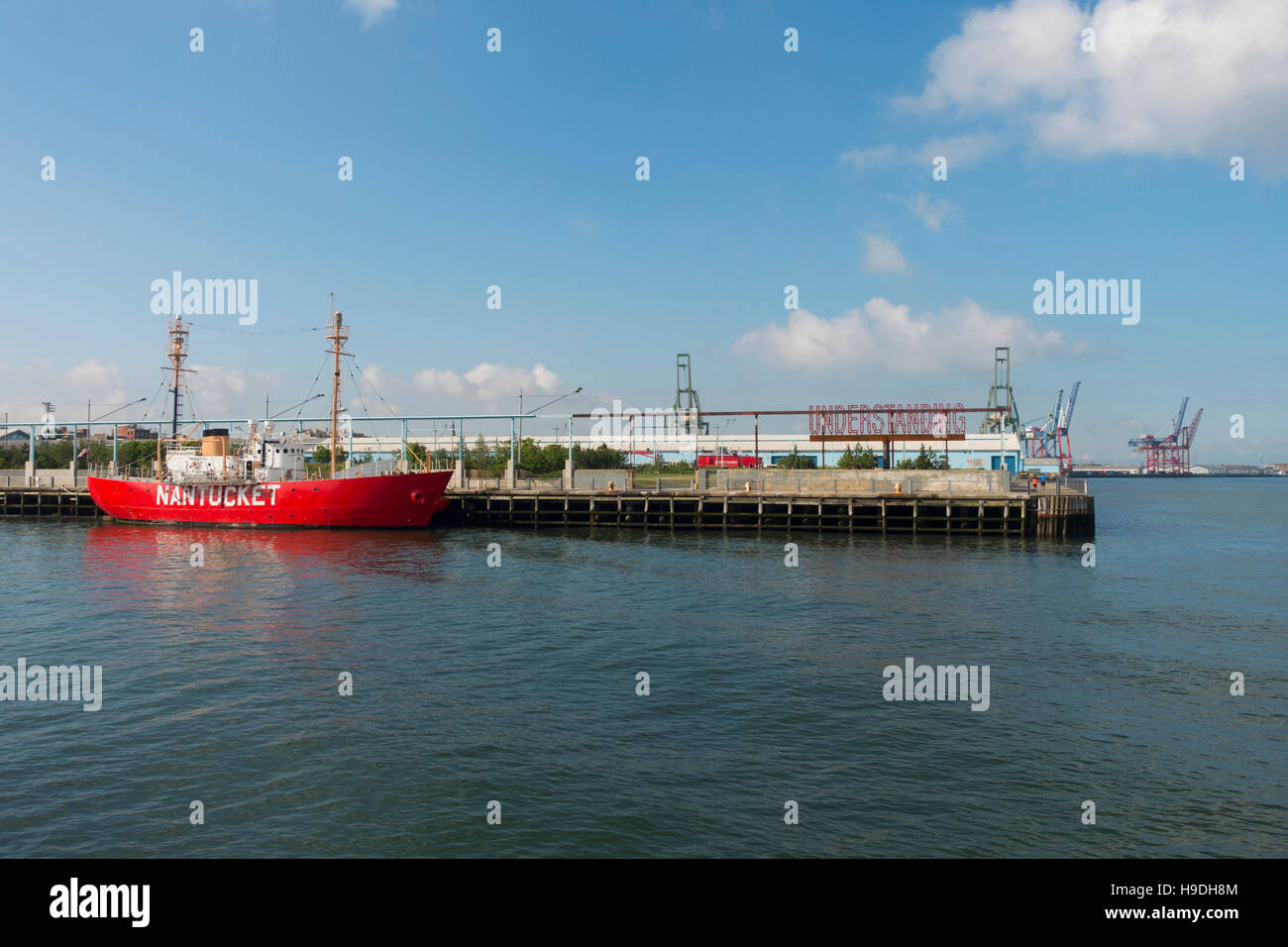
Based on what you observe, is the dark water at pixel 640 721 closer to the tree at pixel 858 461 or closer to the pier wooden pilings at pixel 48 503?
the pier wooden pilings at pixel 48 503

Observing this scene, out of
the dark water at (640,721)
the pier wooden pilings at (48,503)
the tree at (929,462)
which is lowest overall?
the dark water at (640,721)

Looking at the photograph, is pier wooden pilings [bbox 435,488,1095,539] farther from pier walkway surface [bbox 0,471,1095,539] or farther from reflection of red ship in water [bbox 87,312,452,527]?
reflection of red ship in water [bbox 87,312,452,527]

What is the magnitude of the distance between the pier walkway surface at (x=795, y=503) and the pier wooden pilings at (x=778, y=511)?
0.26ft

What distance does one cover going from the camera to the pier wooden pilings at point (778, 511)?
55.3 meters

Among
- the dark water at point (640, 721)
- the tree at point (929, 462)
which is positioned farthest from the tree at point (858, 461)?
the dark water at point (640, 721)

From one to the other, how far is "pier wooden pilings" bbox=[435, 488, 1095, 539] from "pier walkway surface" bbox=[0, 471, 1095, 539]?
0.08 metres

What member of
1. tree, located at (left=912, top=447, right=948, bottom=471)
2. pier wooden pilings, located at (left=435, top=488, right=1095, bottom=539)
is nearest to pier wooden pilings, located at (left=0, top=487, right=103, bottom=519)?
pier wooden pilings, located at (left=435, top=488, right=1095, bottom=539)

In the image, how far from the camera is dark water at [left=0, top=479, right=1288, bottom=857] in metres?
12.3

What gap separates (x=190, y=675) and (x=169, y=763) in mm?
6352

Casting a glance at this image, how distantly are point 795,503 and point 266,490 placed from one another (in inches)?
1564

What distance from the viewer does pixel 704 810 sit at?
42.2ft

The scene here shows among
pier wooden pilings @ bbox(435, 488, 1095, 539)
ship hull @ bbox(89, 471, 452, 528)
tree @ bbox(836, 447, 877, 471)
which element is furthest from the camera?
tree @ bbox(836, 447, 877, 471)

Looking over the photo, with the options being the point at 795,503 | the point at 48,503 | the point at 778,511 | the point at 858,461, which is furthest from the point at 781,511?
the point at 48,503
